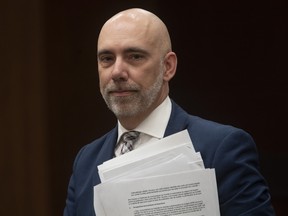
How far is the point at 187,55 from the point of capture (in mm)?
3631

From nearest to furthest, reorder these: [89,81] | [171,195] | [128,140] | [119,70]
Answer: [171,195], [119,70], [128,140], [89,81]

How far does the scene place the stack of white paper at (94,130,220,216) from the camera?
1679 millimetres

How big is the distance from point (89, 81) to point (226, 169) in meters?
1.99

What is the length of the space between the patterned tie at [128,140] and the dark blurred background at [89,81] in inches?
62.0

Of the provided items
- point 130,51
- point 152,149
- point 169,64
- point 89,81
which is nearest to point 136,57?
point 130,51

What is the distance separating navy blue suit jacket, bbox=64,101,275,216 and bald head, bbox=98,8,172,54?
186mm

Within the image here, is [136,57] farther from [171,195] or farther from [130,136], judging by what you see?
[171,195]

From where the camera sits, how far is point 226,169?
1721 mm

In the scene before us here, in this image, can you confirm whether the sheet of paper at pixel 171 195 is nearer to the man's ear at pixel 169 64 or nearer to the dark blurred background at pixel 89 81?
the man's ear at pixel 169 64

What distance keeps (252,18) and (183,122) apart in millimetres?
1754

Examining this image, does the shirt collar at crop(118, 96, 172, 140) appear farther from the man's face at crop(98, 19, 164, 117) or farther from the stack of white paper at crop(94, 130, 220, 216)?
the stack of white paper at crop(94, 130, 220, 216)

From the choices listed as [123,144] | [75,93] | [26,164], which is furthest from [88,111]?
[123,144]

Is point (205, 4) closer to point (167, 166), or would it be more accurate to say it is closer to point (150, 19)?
point (150, 19)

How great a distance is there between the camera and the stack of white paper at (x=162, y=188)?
1679 millimetres
